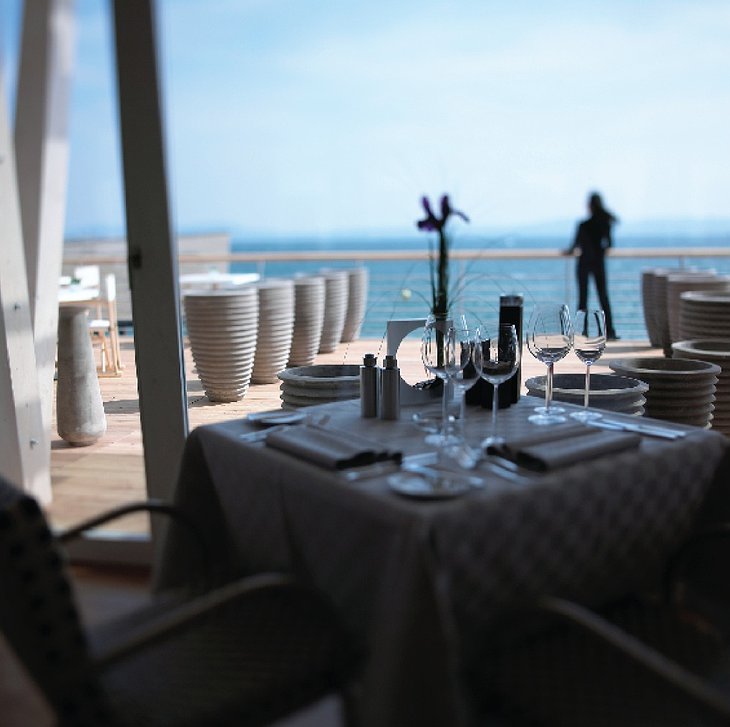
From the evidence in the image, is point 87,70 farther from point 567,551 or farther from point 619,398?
point 567,551

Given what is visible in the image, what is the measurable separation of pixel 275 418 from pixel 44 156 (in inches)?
69.9

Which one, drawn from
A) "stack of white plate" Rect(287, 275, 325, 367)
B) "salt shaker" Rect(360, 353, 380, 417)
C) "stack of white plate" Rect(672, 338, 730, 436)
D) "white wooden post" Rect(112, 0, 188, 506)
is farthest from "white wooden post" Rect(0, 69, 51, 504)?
"stack of white plate" Rect(672, 338, 730, 436)

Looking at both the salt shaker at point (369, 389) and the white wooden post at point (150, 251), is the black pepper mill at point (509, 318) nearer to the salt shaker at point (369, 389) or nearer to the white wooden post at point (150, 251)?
the salt shaker at point (369, 389)

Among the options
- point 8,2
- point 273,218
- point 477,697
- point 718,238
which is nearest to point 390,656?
point 477,697

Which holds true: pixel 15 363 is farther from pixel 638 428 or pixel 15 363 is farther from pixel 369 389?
pixel 638 428

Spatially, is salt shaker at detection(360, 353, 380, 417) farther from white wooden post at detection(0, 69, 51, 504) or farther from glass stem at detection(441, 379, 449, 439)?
white wooden post at detection(0, 69, 51, 504)

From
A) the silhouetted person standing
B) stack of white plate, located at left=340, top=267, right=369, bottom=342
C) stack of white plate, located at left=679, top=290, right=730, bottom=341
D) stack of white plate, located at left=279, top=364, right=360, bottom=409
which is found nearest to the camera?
stack of white plate, located at left=279, top=364, right=360, bottom=409

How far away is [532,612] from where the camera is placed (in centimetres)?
132

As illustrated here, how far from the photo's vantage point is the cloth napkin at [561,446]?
4.78 feet

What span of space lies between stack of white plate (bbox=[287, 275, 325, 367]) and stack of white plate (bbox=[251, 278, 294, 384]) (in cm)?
3

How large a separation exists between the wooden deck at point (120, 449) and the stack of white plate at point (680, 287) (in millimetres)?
3598

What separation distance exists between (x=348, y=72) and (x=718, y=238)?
19.9 ft

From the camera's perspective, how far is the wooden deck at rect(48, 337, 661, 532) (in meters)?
2.76

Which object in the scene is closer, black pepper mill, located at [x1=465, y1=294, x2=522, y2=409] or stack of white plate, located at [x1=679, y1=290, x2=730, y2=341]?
black pepper mill, located at [x1=465, y1=294, x2=522, y2=409]
